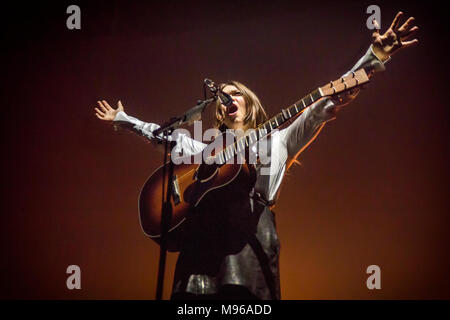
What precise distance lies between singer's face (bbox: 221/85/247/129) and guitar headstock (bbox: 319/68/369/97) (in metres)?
0.55

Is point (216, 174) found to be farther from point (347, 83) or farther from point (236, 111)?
point (347, 83)

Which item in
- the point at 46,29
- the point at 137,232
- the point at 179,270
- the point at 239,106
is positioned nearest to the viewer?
the point at 179,270

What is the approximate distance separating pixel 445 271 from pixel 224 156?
1.58m

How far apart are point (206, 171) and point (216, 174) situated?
0.09m

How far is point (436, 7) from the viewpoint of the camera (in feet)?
8.47

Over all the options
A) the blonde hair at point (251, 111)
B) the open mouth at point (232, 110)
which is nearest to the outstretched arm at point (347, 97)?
the blonde hair at point (251, 111)

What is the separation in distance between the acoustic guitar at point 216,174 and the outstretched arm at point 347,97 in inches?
1.6

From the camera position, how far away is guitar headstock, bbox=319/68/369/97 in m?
1.72

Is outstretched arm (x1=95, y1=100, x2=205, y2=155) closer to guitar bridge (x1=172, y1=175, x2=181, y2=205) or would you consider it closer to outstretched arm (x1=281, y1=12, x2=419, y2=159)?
Answer: guitar bridge (x1=172, y1=175, x2=181, y2=205)

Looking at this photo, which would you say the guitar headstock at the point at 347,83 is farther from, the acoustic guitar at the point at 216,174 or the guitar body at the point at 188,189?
the guitar body at the point at 188,189

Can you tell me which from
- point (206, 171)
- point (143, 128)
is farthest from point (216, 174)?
point (143, 128)

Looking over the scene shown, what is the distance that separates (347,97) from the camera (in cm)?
178

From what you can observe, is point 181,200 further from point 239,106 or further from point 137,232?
point 137,232
